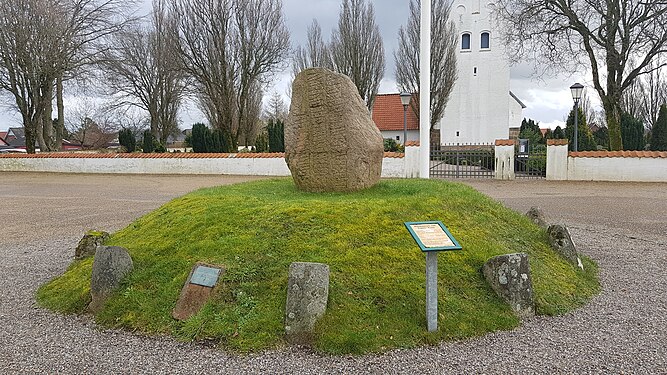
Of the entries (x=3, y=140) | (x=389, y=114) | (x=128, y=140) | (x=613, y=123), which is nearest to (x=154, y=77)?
(x=128, y=140)

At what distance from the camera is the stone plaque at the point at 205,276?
4.46 meters

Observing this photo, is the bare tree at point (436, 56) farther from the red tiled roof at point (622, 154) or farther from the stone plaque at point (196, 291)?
the stone plaque at point (196, 291)

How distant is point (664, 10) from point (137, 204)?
1962 cm

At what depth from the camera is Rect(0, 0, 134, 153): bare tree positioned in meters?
23.2

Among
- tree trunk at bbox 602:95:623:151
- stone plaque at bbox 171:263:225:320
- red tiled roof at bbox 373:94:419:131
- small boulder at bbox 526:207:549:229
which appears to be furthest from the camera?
red tiled roof at bbox 373:94:419:131

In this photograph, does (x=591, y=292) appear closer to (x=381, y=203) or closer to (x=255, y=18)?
(x=381, y=203)

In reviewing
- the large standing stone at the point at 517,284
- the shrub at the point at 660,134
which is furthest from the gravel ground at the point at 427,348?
the shrub at the point at 660,134

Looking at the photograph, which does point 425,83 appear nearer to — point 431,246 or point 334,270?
point 334,270

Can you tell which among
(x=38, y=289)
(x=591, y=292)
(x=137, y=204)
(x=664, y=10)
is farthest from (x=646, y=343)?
(x=664, y=10)

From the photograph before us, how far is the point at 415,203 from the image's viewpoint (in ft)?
19.5

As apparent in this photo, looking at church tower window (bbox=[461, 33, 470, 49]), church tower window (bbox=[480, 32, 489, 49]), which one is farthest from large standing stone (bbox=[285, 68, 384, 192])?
church tower window (bbox=[480, 32, 489, 49])

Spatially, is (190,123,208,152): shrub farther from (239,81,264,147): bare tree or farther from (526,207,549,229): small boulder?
(526,207,549,229): small boulder

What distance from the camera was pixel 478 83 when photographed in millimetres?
35875

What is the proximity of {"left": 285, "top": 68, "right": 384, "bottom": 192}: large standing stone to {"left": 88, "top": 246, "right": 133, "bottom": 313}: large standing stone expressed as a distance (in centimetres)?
296
